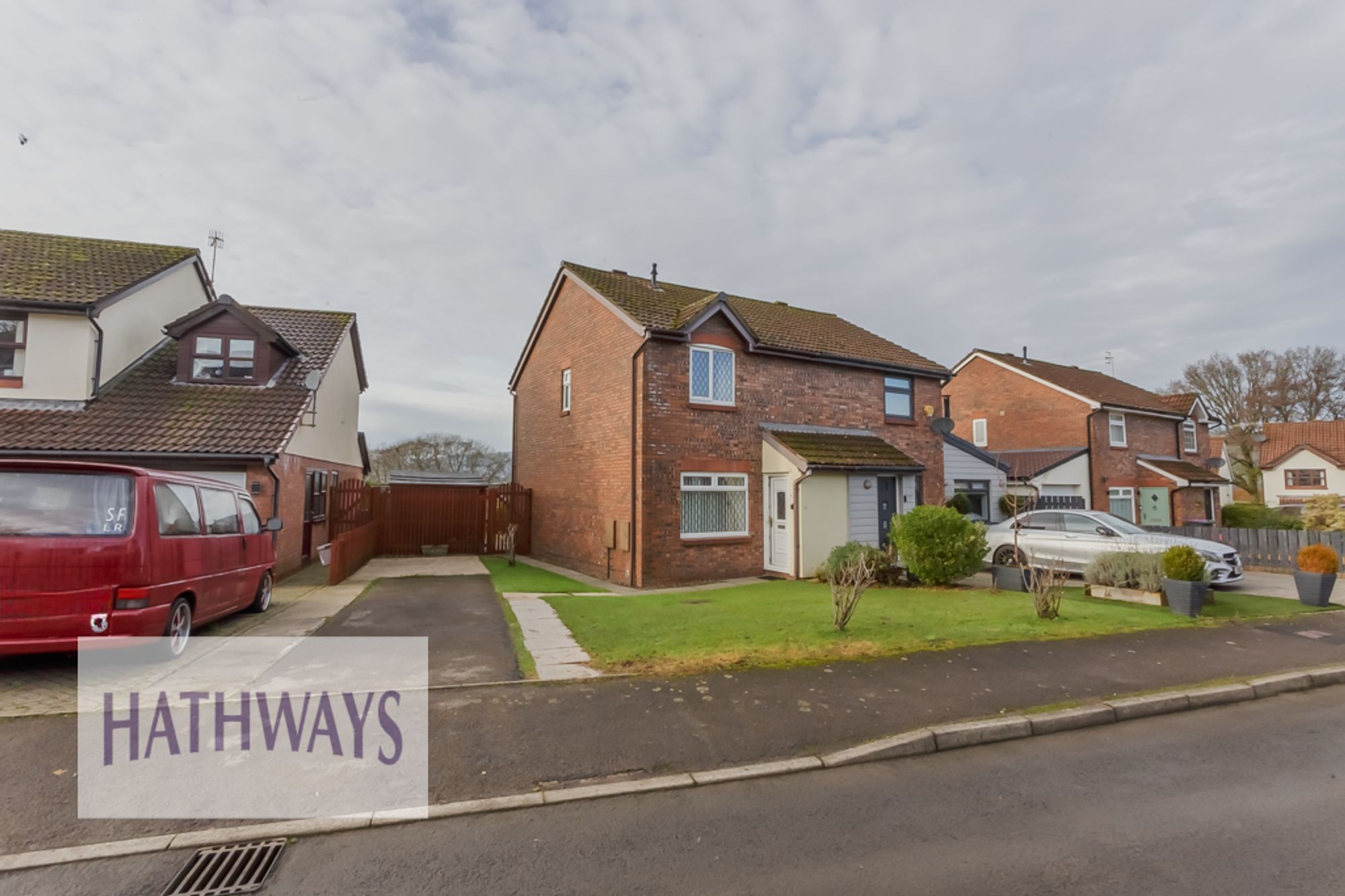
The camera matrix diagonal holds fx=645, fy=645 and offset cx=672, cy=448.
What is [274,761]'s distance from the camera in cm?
437

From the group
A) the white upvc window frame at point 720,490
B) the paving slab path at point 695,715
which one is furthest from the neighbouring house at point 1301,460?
the paving slab path at point 695,715

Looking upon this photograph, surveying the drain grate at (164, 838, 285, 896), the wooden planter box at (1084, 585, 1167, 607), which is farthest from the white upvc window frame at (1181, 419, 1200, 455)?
the drain grate at (164, 838, 285, 896)

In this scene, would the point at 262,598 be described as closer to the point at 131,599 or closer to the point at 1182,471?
the point at 131,599

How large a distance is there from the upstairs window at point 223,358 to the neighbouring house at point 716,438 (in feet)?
24.9

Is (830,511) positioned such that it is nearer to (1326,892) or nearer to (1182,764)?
(1182,764)

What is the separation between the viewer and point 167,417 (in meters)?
13.6

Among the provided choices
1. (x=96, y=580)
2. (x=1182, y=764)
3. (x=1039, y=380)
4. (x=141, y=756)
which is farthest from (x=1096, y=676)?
(x=1039, y=380)

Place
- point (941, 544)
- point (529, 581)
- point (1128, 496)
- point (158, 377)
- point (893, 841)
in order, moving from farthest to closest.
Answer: point (1128, 496) < point (158, 377) < point (529, 581) < point (941, 544) < point (893, 841)

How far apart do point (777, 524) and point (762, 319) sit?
608cm

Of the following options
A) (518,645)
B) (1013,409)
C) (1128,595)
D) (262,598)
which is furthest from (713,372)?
(1013,409)

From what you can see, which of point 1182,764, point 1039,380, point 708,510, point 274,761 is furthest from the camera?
point 1039,380

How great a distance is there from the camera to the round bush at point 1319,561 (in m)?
11.4

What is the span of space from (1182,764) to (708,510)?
10091mm

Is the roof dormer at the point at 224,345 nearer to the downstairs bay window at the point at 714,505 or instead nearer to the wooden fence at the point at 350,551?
the wooden fence at the point at 350,551
